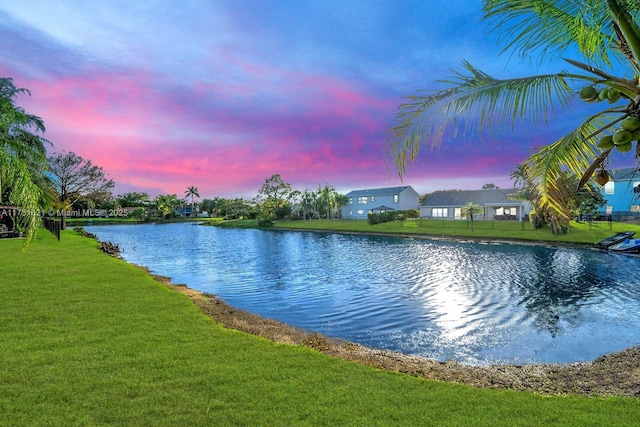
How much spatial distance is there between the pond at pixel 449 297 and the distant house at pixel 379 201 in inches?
1714

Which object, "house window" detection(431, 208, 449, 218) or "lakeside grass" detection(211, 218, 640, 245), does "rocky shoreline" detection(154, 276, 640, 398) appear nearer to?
"lakeside grass" detection(211, 218, 640, 245)

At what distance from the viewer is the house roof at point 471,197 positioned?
197ft

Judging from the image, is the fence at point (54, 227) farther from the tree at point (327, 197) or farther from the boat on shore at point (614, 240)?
the tree at point (327, 197)

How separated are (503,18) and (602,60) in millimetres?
1342

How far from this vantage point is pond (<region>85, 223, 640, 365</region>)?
9.91 metres

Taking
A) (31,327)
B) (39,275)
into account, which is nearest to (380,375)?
(31,327)

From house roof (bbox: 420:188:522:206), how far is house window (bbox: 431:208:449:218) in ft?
3.23

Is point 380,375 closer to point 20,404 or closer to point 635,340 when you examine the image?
point 20,404

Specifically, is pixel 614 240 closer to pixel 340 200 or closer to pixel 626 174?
pixel 626 174

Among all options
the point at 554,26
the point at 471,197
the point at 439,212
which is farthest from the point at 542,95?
the point at 439,212

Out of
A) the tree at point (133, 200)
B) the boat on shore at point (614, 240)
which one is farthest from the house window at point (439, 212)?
the tree at point (133, 200)

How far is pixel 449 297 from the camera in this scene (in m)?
15.4

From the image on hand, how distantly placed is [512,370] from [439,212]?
6132cm

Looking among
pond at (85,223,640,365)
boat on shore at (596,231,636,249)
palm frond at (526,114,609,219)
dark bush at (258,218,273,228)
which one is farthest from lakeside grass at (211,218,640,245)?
palm frond at (526,114,609,219)
